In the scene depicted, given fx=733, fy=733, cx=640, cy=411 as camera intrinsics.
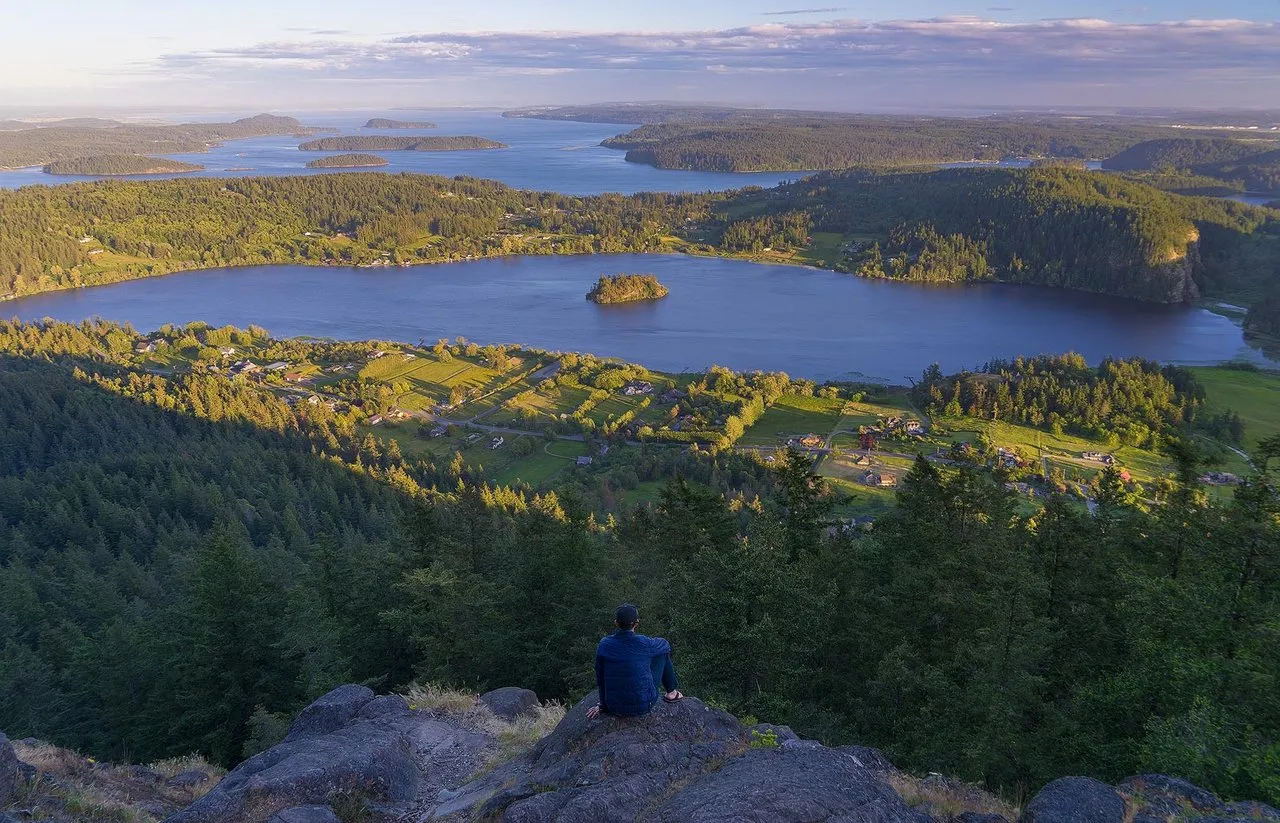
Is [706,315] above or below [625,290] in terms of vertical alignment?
below

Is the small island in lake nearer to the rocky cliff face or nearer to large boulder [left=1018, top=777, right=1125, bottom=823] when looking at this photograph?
the rocky cliff face

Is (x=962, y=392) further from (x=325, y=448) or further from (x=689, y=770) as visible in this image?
(x=689, y=770)

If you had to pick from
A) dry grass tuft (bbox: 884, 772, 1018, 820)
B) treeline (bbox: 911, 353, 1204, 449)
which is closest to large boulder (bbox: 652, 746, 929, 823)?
dry grass tuft (bbox: 884, 772, 1018, 820)

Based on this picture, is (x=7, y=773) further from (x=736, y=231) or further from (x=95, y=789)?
(x=736, y=231)

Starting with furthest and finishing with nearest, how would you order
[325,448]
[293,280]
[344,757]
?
[293,280] < [325,448] < [344,757]

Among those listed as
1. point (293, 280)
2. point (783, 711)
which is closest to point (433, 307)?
point (293, 280)

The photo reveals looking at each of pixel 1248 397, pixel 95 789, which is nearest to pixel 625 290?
pixel 1248 397
